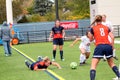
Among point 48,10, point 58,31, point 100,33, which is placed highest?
point 100,33

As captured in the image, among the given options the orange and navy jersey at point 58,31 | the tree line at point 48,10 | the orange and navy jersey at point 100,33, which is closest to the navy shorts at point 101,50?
the orange and navy jersey at point 100,33

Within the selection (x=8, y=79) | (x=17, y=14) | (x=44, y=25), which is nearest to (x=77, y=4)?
(x=17, y=14)

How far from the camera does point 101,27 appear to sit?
10.3 m

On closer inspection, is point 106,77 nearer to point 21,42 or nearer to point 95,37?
point 95,37

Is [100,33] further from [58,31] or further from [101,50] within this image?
[58,31]

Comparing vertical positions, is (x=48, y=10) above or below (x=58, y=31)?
below

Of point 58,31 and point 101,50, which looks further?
point 58,31

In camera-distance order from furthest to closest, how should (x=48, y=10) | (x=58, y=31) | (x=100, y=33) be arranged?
(x=48, y=10) → (x=58, y=31) → (x=100, y=33)

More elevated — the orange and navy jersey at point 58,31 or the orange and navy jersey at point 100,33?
the orange and navy jersey at point 100,33

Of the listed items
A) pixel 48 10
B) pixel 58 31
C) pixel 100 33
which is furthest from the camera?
pixel 48 10

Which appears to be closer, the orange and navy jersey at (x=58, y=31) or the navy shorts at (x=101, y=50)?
the navy shorts at (x=101, y=50)

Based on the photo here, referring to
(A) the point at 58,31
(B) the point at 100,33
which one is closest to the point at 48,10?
(A) the point at 58,31

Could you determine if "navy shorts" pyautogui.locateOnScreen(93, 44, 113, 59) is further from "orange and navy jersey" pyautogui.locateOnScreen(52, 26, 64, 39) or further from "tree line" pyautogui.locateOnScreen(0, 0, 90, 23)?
"tree line" pyautogui.locateOnScreen(0, 0, 90, 23)

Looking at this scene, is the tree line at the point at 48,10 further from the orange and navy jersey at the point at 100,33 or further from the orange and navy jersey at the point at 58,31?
the orange and navy jersey at the point at 100,33
